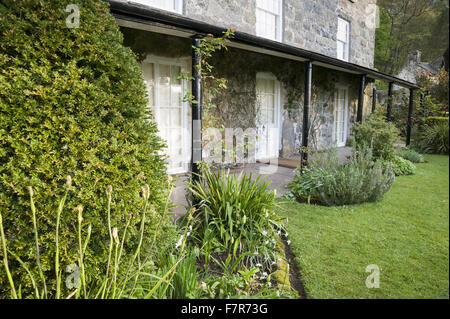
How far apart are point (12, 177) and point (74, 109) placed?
54 centimetres

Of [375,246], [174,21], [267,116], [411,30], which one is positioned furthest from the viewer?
[411,30]

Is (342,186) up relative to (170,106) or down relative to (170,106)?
down

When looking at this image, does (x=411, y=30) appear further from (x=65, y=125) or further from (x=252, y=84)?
(x=65, y=125)

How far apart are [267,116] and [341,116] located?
4.92m

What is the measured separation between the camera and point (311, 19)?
8.44 meters

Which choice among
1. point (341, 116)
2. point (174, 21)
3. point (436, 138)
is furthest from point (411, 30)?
point (174, 21)

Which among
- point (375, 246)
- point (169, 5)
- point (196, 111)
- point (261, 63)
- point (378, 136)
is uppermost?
point (169, 5)

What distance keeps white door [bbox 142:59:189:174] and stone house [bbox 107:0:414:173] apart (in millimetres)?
19

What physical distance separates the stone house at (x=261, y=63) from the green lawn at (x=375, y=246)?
1781mm

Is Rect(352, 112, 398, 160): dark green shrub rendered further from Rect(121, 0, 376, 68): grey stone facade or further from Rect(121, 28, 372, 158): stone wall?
Rect(121, 0, 376, 68): grey stone facade

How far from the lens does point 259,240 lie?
283cm

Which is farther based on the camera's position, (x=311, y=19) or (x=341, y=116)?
(x=341, y=116)
